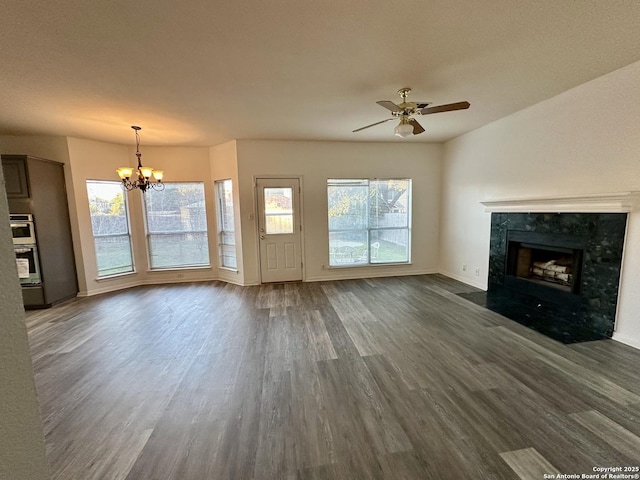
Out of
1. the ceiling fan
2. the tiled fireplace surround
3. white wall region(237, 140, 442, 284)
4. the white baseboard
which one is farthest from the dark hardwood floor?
the ceiling fan

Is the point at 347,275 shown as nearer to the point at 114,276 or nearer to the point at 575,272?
the point at 575,272

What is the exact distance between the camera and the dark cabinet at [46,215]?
4152 millimetres

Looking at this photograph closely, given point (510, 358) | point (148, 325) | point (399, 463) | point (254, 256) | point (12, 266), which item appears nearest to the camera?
point (12, 266)

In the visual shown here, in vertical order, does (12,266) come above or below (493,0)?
below

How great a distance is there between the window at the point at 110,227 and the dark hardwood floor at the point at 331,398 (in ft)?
5.69

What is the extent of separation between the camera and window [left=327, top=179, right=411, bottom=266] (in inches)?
222

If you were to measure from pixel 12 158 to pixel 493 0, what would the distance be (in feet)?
20.0

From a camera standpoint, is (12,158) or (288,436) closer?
(288,436)

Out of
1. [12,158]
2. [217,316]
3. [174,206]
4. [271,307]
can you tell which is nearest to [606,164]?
[271,307]

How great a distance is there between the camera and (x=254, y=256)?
212 inches

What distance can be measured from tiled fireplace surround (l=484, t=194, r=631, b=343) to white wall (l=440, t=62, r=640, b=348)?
0.39 ft

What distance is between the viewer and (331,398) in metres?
2.16

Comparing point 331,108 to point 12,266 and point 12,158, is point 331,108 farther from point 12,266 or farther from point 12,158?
point 12,158

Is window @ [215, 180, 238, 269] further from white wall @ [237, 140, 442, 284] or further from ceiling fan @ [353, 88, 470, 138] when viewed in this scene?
ceiling fan @ [353, 88, 470, 138]
